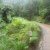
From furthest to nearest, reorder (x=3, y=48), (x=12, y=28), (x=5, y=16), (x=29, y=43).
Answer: (x=5, y=16), (x=12, y=28), (x=29, y=43), (x=3, y=48)

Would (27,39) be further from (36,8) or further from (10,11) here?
(36,8)

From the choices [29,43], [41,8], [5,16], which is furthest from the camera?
[41,8]

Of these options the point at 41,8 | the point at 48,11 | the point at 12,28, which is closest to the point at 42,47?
the point at 12,28

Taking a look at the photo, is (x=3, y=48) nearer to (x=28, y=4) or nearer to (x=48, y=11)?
(x=48, y=11)

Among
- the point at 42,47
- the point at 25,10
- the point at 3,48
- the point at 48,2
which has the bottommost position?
the point at 25,10

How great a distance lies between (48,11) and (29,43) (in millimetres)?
16443

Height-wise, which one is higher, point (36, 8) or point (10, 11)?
point (10, 11)

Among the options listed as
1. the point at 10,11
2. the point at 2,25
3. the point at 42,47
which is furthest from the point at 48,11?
the point at 42,47

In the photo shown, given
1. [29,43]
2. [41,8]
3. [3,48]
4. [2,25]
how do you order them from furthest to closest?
[41,8] < [2,25] < [29,43] < [3,48]

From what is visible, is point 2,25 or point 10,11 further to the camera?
point 10,11

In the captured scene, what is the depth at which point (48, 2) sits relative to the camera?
78.8 feet

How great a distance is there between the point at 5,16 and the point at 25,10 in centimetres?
1194

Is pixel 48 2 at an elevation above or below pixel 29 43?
below

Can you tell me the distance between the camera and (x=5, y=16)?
15.6 meters
